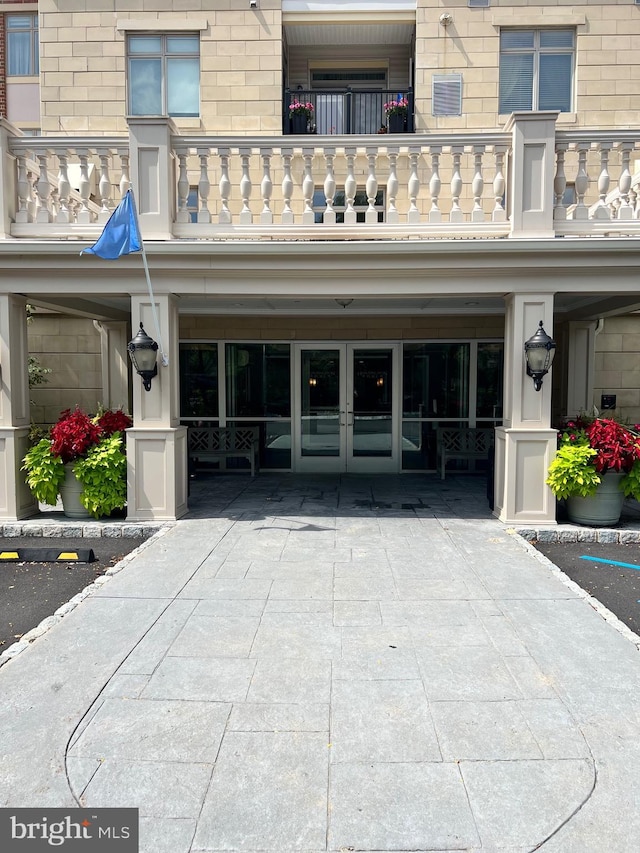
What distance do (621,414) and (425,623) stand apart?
300 inches

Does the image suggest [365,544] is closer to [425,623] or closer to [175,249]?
Result: [425,623]

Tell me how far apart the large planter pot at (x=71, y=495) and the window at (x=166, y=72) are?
6687 millimetres

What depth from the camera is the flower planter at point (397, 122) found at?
9547 mm

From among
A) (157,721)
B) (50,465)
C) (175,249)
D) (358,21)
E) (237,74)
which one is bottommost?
(157,721)

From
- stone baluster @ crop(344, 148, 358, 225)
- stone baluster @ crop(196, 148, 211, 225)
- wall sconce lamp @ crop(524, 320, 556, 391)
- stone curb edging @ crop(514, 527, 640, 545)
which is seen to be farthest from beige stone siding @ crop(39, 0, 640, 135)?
stone curb edging @ crop(514, 527, 640, 545)

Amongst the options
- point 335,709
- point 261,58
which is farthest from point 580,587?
point 261,58

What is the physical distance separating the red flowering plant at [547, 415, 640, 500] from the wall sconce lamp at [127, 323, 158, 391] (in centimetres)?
469

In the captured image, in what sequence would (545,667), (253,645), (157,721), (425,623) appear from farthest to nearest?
(425,623) < (253,645) < (545,667) < (157,721)

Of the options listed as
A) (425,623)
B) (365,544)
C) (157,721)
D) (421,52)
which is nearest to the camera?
(157,721)

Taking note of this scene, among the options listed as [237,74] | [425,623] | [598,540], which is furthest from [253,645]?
[237,74]

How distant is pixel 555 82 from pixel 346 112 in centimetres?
352

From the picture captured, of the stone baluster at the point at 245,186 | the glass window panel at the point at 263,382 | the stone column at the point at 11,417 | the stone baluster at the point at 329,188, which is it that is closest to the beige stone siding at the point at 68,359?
the glass window panel at the point at 263,382

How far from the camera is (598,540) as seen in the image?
6438 millimetres

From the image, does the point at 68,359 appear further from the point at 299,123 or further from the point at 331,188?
the point at 331,188
